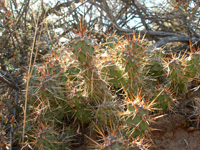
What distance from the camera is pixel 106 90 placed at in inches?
70.3

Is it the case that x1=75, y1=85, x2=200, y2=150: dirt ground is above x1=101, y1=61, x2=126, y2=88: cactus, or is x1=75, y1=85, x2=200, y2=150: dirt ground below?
below

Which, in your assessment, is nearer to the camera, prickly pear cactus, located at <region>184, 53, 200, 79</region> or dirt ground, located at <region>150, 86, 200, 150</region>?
dirt ground, located at <region>150, 86, 200, 150</region>

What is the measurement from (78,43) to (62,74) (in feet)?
1.97

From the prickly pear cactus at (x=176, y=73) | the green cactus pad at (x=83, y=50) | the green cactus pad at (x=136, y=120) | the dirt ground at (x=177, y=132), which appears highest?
the green cactus pad at (x=83, y=50)

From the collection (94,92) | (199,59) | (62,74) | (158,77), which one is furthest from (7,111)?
(199,59)

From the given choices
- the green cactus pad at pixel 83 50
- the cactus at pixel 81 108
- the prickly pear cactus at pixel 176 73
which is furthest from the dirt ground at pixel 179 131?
the green cactus pad at pixel 83 50

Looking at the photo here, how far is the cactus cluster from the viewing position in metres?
1.51

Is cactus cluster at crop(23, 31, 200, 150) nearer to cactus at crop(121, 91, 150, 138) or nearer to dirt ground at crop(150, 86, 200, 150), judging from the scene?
cactus at crop(121, 91, 150, 138)

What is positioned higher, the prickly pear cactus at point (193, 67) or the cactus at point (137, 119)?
the prickly pear cactus at point (193, 67)

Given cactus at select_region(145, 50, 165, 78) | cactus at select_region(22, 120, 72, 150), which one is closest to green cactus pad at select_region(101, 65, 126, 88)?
cactus at select_region(145, 50, 165, 78)

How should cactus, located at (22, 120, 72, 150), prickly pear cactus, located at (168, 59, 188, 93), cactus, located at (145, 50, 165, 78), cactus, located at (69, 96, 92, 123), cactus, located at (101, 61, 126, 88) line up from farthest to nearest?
cactus, located at (145, 50, 165, 78) < prickly pear cactus, located at (168, 59, 188, 93) < cactus, located at (101, 61, 126, 88) < cactus, located at (69, 96, 92, 123) < cactus, located at (22, 120, 72, 150)

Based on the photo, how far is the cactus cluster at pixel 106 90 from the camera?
4.97ft

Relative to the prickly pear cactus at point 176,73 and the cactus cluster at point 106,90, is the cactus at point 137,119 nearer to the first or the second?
the cactus cluster at point 106,90

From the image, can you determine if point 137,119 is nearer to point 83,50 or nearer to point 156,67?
point 83,50
